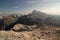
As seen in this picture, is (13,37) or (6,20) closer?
(13,37)

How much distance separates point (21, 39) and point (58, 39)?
23.4 ft

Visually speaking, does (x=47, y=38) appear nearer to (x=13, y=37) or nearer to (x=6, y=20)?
(x=13, y=37)

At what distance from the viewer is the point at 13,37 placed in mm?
19516

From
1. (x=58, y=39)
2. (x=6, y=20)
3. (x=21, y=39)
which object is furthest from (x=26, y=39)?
(x=6, y=20)

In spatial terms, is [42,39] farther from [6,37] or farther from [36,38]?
[6,37]

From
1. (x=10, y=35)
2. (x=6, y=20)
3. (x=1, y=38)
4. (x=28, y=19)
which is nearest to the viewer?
(x=1, y=38)

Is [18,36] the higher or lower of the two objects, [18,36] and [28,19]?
the higher

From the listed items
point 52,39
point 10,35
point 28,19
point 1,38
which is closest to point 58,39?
point 52,39

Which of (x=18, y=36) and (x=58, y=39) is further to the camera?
(x=58, y=39)

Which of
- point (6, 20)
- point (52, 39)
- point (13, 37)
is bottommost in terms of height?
point (6, 20)

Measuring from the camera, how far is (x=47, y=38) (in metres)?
22.5

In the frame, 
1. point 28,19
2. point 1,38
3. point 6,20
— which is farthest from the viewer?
point 6,20

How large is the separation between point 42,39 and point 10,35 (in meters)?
5.70

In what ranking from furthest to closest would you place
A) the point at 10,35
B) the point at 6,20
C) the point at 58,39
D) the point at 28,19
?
the point at 6,20
the point at 28,19
the point at 58,39
the point at 10,35
